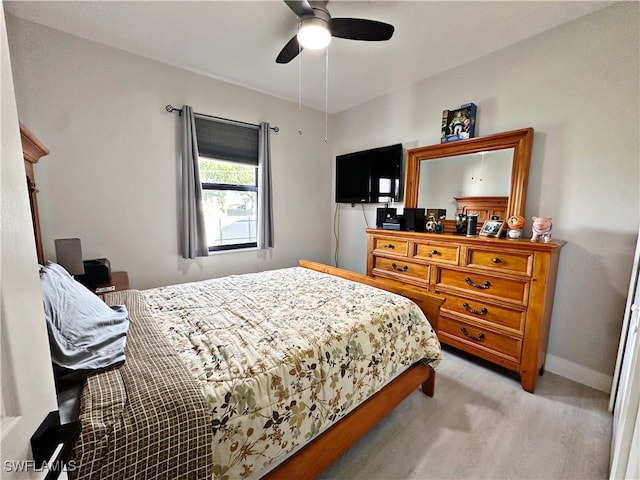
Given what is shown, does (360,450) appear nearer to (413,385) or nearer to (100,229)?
Answer: (413,385)

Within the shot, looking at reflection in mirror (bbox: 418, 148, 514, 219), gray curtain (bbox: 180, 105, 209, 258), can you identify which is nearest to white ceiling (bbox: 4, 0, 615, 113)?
gray curtain (bbox: 180, 105, 209, 258)

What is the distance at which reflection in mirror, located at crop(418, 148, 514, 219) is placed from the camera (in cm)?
237

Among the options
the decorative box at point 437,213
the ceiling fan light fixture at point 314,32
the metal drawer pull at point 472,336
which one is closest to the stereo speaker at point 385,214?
the decorative box at point 437,213

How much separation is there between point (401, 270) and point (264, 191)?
1.81m

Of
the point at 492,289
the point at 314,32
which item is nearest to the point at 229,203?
the point at 314,32

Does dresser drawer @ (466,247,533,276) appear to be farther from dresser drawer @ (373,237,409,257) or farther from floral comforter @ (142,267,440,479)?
floral comforter @ (142,267,440,479)

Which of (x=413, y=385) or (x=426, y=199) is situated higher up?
(x=426, y=199)

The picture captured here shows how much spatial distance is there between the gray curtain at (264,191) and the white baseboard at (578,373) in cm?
294

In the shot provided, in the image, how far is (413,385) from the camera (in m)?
1.73

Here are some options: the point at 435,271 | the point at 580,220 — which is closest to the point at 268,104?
the point at 435,271

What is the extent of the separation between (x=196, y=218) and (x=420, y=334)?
239 cm

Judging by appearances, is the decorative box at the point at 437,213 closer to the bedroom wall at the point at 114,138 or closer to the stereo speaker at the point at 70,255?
the bedroom wall at the point at 114,138

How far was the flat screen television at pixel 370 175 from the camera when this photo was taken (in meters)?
3.15

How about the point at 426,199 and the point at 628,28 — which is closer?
the point at 628,28
